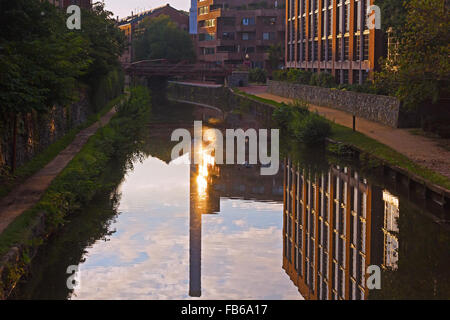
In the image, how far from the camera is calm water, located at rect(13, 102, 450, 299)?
16250 mm

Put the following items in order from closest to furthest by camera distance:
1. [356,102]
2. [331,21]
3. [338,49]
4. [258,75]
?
1. [356,102]
2. [338,49]
3. [331,21]
4. [258,75]

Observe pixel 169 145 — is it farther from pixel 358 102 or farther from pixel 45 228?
pixel 45 228

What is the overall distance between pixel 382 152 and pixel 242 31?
105289mm

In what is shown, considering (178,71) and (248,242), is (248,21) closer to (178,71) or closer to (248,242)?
(178,71)

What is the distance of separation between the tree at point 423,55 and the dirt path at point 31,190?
13.8 meters

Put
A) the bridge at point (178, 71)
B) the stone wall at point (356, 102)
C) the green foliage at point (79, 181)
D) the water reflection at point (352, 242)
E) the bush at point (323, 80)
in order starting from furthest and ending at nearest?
1. the bridge at point (178, 71)
2. the bush at point (323, 80)
3. the stone wall at point (356, 102)
4. the green foliage at point (79, 181)
5. the water reflection at point (352, 242)

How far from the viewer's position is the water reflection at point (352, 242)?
16516 millimetres

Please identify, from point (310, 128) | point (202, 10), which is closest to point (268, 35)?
point (202, 10)

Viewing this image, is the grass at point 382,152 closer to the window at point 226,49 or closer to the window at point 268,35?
the window at point 268,35

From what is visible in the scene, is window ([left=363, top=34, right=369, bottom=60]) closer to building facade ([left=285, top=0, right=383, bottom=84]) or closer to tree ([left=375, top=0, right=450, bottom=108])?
building facade ([left=285, top=0, right=383, bottom=84])

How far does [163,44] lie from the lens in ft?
440

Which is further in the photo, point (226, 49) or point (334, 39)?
point (226, 49)

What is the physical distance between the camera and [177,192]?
93.7ft

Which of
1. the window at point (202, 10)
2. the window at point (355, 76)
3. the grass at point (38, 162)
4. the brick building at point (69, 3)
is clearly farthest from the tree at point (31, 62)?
the window at point (202, 10)
